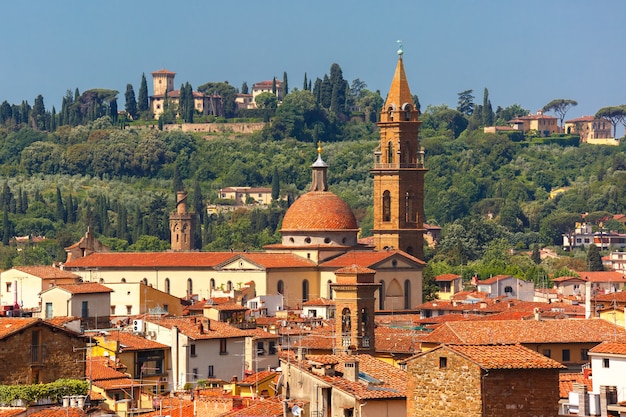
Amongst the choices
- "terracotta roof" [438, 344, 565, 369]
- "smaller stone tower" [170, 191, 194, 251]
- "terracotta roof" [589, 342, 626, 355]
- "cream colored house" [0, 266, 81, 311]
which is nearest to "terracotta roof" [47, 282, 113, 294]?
"cream colored house" [0, 266, 81, 311]

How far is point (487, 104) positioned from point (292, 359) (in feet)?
537

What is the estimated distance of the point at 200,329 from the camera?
3794 cm

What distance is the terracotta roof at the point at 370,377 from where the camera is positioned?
70.7 feet

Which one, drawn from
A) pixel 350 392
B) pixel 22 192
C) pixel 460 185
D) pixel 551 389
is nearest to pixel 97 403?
pixel 350 392

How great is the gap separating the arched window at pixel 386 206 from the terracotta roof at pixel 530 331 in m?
40.1

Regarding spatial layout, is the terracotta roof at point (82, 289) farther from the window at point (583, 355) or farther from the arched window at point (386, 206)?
the arched window at point (386, 206)

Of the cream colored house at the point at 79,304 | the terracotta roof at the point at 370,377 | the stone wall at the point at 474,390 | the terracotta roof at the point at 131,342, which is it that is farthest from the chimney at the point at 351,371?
the cream colored house at the point at 79,304

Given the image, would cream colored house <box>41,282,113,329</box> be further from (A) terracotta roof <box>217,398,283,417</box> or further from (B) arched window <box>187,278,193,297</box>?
(B) arched window <box>187,278,193,297</box>

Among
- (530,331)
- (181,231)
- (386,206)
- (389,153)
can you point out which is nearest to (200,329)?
(530,331)

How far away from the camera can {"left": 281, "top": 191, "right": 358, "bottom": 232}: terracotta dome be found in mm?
74562

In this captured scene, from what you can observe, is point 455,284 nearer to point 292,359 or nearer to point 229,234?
point 229,234

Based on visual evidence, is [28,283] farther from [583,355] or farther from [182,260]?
[182,260]

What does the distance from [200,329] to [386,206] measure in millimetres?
42138

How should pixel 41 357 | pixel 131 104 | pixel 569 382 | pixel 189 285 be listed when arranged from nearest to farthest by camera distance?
1. pixel 569 382
2. pixel 41 357
3. pixel 189 285
4. pixel 131 104
